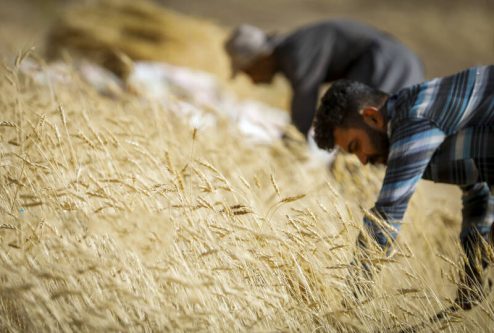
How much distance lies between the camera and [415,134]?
1.18m

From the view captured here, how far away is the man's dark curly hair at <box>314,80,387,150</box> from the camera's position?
1.34m

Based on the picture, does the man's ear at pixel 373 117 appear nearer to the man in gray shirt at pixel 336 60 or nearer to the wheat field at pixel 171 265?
the wheat field at pixel 171 265

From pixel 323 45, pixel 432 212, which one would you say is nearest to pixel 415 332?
pixel 432 212

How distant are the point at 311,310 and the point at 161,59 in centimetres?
372

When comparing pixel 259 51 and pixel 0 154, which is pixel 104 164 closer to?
pixel 0 154

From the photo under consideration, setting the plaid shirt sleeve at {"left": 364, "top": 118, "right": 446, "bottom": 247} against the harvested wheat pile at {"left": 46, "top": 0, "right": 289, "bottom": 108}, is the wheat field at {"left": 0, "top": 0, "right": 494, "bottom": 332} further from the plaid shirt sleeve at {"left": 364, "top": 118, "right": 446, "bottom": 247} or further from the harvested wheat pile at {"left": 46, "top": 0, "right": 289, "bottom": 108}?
the harvested wheat pile at {"left": 46, "top": 0, "right": 289, "bottom": 108}

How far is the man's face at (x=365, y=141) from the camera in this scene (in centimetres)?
133

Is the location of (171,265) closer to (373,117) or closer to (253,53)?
(373,117)

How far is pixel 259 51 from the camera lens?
2.61 metres

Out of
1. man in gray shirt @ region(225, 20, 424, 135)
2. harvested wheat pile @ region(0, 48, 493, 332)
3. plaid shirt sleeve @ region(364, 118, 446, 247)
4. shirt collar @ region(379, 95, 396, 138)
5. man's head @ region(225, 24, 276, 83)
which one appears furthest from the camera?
man's head @ region(225, 24, 276, 83)

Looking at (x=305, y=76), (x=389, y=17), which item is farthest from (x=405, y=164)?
(x=389, y=17)

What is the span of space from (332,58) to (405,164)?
1417mm

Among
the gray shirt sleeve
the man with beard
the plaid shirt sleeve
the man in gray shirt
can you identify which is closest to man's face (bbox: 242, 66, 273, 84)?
the man in gray shirt

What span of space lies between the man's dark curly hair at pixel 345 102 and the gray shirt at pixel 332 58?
1.03 meters
